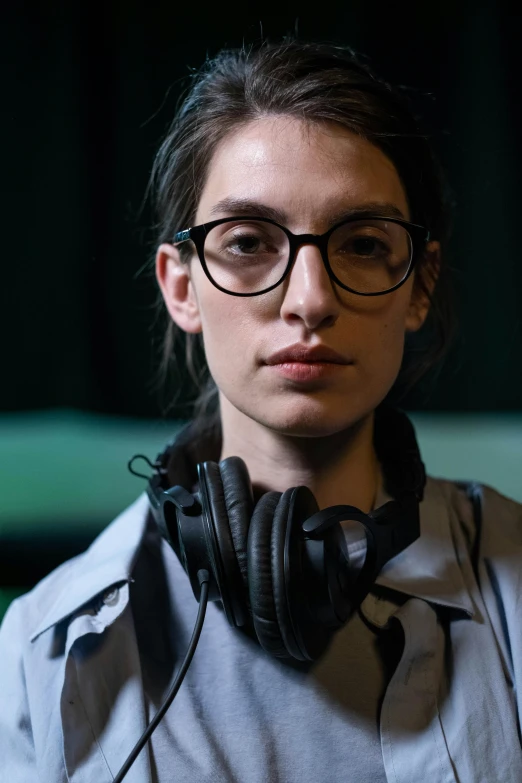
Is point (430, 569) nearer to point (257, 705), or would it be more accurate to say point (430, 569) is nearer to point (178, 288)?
point (257, 705)

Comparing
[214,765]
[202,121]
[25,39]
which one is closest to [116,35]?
[25,39]

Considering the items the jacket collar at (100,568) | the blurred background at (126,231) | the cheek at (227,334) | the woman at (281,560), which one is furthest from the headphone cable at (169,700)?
the blurred background at (126,231)

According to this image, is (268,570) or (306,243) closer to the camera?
(268,570)

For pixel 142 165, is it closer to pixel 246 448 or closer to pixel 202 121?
pixel 202 121

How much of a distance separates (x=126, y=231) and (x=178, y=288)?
14.7 inches

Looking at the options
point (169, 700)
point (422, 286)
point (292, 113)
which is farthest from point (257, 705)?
point (292, 113)

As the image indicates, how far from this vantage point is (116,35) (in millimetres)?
1430

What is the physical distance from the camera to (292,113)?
3.39 feet

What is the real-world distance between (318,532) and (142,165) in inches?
34.0

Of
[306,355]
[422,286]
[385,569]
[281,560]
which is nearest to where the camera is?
[281,560]

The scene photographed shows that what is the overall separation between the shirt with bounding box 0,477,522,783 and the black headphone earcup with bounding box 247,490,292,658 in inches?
6.3

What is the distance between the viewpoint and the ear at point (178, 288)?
1150mm

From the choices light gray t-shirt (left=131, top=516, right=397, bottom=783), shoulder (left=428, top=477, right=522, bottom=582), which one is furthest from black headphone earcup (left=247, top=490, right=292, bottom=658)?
shoulder (left=428, top=477, right=522, bottom=582)

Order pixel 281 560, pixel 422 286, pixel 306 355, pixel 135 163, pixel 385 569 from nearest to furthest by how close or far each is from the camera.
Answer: pixel 281 560
pixel 306 355
pixel 385 569
pixel 422 286
pixel 135 163
